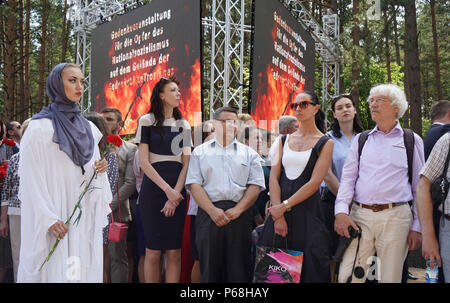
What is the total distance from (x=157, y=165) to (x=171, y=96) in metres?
0.63

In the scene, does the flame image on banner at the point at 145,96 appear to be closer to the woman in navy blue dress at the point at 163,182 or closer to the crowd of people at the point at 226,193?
the crowd of people at the point at 226,193

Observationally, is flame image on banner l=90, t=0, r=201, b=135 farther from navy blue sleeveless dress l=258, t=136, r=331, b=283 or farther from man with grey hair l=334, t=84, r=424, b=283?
man with grey hair l=334, t=84, r=424, b=283

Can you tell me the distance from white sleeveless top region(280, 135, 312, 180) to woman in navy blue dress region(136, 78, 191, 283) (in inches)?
36.2

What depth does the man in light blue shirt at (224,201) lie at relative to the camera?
350cm

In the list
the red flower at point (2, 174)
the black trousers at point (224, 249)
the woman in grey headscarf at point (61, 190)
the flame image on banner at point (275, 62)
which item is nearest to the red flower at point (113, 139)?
the woman in grey headscarf at point (61, 190)

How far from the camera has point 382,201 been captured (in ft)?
9.89

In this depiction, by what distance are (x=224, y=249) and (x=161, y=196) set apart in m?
0.70

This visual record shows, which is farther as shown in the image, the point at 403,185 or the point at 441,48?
the point at 441,48

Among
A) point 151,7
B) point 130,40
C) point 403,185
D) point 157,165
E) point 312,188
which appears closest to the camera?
point 403,185

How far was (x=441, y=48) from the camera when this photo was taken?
24.7 meters

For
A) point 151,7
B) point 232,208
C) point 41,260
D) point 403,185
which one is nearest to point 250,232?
point 232,208

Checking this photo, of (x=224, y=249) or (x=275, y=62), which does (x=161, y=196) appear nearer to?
(x=224, y=249)

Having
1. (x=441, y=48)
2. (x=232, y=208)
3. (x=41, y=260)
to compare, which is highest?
(x=441, y=48)
